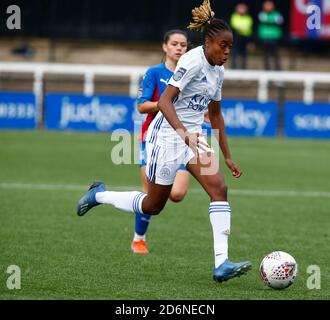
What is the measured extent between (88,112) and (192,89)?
17809 mm

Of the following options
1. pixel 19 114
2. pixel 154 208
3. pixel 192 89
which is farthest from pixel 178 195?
pixel 19 114

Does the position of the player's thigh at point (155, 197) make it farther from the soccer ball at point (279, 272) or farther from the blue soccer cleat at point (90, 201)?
the soccer ball at point (279, 272)

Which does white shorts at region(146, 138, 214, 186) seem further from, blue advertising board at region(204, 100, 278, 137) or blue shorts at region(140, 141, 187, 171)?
blue advertising board at region(204, 100, 278, 137)

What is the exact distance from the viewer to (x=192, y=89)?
8.26m

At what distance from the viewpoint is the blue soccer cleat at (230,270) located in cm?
784

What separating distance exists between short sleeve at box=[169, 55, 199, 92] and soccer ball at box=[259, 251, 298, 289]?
1560mm

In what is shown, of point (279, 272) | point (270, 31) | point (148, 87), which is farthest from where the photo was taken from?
point (270, 31)

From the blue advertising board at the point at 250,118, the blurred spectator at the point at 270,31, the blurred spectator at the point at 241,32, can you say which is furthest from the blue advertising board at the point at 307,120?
the blurred spectator at the point at 270,31

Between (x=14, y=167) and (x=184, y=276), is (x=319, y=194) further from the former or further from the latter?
(x=184, y=276)

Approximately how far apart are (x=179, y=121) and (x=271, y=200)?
21.9 feet

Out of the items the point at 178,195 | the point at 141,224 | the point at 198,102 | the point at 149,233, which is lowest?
the point at 149,233

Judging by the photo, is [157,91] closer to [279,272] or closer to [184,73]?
[184,73]

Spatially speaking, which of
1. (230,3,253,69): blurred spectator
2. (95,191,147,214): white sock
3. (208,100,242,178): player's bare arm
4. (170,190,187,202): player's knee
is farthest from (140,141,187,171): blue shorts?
(230,3,253,69): blurred spectator

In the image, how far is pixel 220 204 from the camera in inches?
320
